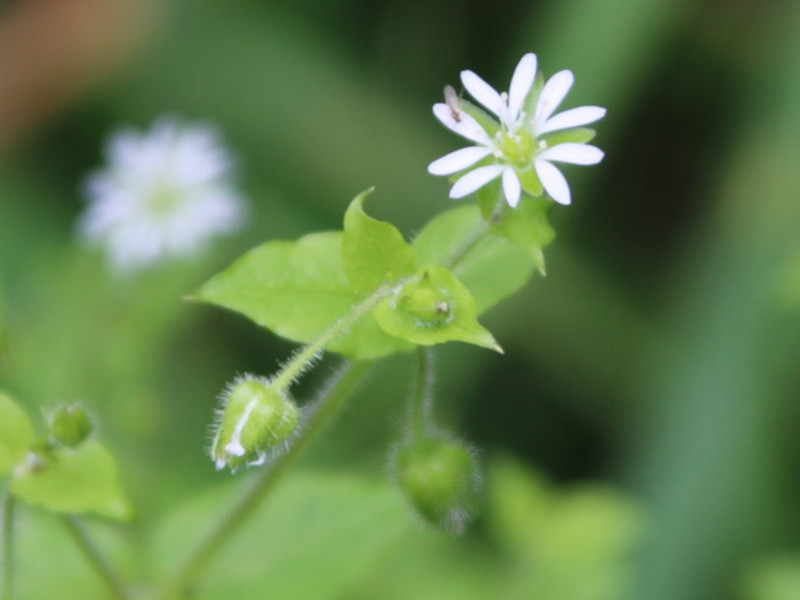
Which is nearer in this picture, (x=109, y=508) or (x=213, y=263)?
(x=109, y=508)

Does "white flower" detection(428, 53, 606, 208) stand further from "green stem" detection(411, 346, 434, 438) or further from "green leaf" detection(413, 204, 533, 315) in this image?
"green stem" detection(411, 346, 434, 438)

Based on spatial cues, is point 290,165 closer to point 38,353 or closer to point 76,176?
point 76,176

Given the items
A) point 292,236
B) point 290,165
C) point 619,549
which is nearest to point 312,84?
point 290,165

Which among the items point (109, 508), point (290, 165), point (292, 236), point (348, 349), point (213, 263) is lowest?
point (109, 508)

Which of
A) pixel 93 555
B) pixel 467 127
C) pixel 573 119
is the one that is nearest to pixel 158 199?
pixel 93 555

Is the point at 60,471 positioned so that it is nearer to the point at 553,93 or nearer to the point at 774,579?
the point at 553,93
